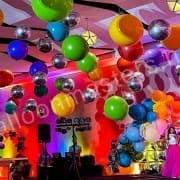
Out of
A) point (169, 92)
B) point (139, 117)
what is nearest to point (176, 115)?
point (139, 117)

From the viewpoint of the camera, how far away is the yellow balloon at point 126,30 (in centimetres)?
446

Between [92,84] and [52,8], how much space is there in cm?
601

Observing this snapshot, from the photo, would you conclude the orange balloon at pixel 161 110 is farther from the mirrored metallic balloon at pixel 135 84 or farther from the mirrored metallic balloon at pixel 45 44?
the mirrored metallic balloon at pixel 45 44

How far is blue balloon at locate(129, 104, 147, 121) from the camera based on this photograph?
6.06 m

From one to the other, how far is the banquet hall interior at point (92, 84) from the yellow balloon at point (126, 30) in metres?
0.01

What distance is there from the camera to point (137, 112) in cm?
610

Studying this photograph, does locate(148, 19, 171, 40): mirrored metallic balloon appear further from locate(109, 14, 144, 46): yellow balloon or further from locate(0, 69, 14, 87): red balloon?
locate(0, 69, 14, 87): red balloon

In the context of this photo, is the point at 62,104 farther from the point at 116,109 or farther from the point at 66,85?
the point at 116,109

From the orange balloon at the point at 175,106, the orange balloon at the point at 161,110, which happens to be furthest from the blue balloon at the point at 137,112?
the orange balloon at the point at 175,106

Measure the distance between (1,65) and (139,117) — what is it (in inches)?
176

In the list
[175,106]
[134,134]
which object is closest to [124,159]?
[134,134]

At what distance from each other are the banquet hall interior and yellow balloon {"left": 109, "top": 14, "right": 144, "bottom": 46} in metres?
0.01

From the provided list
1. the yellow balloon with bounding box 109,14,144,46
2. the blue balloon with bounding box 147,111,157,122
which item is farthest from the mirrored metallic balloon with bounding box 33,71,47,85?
the blue balloon with bounding box 147,111,157,122

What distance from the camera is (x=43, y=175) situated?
9.69 m
